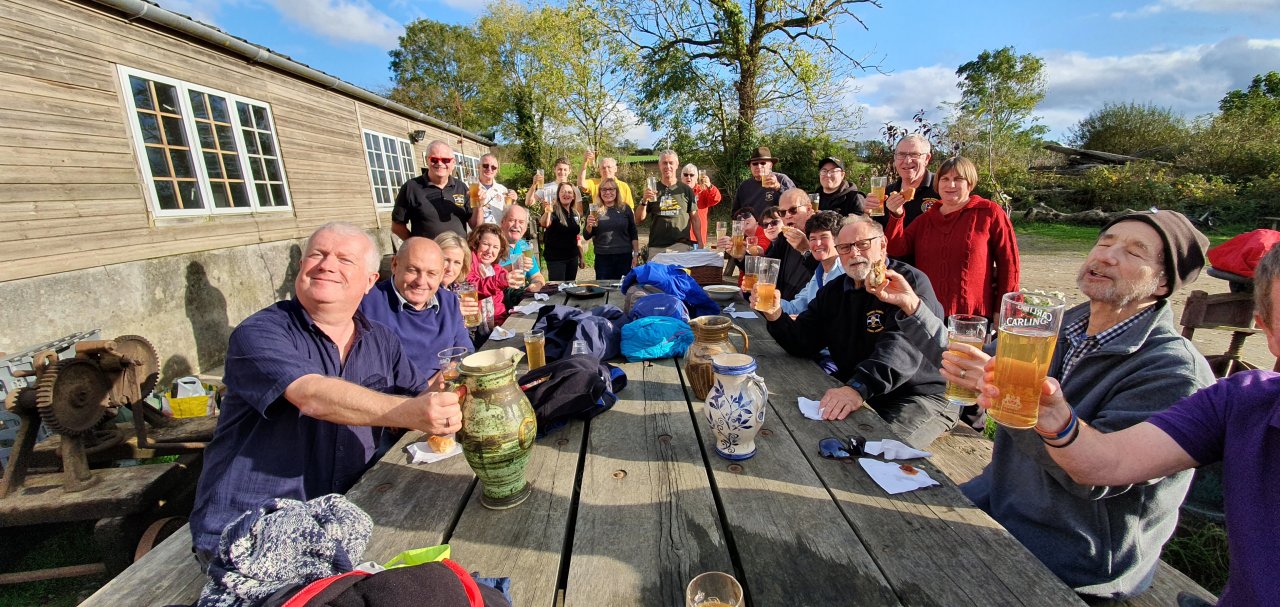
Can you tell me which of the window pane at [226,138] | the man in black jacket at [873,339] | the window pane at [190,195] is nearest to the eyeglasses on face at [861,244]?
the man in black jacket at [873,339]

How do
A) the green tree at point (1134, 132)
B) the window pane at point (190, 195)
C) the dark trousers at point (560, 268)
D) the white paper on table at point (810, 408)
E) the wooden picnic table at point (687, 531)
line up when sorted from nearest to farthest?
the wooden picnic table at point (687, 531)
the white paper on table at point (810, 408)
the window pane at point (190, 195)
the dark trousers at point (560, 268)
the green tree at point (1134, 132)

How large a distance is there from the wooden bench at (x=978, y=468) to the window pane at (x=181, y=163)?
8055mm

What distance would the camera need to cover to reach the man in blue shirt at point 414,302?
2.89m

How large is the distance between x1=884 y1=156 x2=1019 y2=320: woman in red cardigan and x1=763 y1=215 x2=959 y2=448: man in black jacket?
123 cm

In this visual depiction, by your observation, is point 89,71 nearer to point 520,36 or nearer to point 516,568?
point 516,568

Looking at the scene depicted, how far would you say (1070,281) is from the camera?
8391mm

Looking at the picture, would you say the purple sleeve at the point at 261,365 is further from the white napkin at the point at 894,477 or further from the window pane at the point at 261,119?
the window pane at the point at 261,119

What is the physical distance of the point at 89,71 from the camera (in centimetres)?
521

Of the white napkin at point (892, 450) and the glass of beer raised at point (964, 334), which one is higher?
the glass of beer raised at point (964, 334)

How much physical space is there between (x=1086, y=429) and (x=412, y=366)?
242cm

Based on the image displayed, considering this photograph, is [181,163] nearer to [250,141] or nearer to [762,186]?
[250,141]

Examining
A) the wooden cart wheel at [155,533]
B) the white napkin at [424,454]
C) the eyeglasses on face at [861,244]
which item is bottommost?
the wooden cart wheel at [155,533]

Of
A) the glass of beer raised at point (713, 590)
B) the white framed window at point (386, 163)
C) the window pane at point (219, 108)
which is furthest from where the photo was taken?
the white framed window at point (386, 163)

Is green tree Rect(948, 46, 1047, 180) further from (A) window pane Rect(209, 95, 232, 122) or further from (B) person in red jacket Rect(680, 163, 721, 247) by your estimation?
(A) window pane Rect(209, 95, 232, 122)
